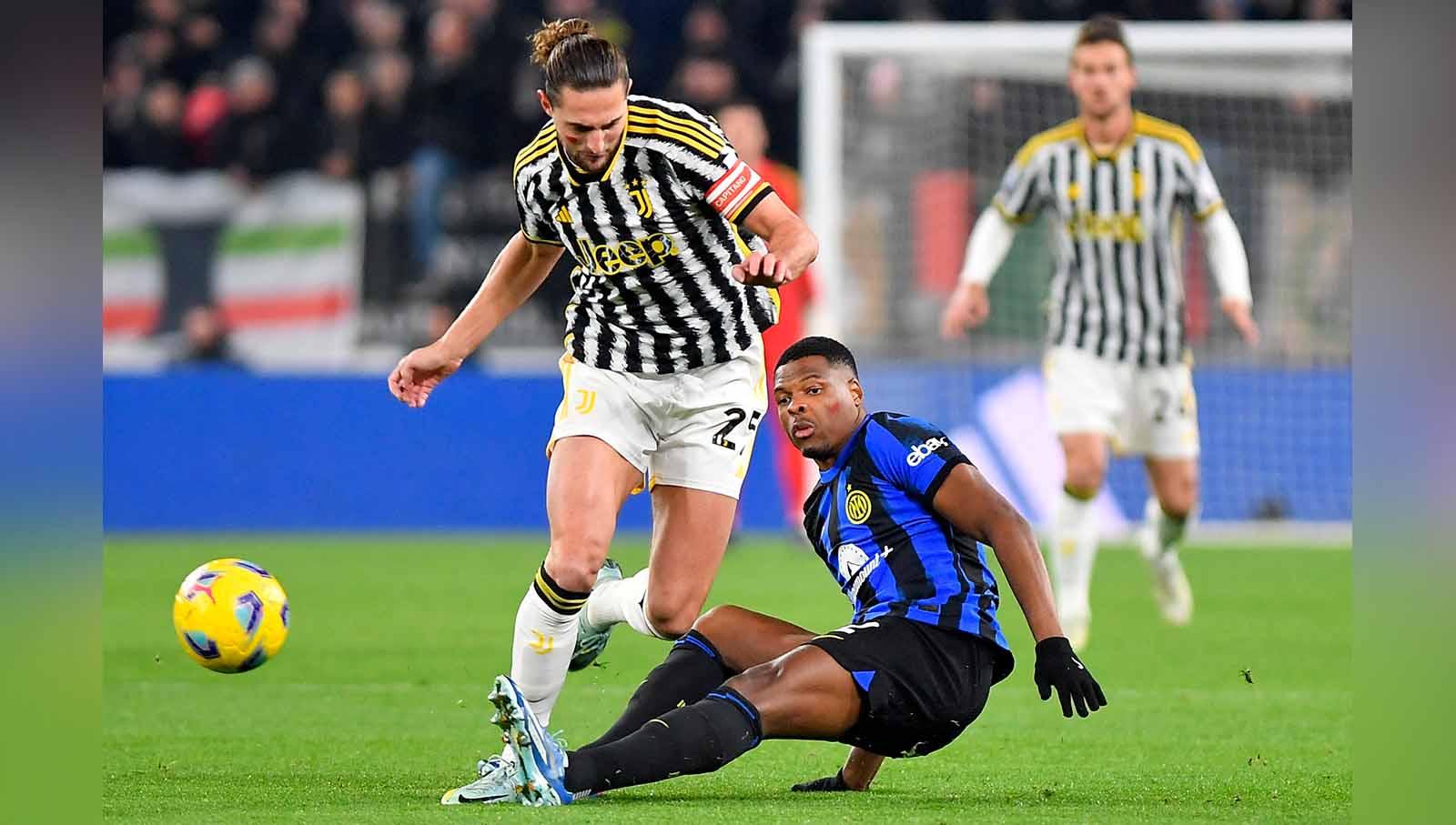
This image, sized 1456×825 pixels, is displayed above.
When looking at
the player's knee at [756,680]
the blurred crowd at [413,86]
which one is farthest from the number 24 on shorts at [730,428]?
the blurred crowd at [413,86]

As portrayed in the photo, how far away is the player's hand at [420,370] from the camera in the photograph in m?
5.21

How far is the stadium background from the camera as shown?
13.1m

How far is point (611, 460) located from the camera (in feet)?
16.8

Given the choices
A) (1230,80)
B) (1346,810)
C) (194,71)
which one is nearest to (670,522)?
(1346,810)

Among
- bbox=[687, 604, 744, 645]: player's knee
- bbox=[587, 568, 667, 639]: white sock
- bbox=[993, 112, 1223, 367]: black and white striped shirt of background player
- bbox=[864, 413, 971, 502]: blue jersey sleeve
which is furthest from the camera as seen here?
bbox=[993, 112, 1223, 367]: black and white striped shirt of background player

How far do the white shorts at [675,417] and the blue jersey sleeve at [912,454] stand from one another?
0.80 metres

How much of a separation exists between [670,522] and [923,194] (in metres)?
8.30

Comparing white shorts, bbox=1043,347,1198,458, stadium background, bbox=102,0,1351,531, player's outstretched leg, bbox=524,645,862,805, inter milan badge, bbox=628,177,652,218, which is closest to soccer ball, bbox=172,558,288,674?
player's outstretched leg, bbox=524,645,862,805

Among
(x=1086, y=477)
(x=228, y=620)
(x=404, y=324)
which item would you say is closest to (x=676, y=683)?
(x=228, y=620)

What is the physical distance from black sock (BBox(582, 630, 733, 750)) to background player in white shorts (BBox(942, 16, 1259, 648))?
367 cm

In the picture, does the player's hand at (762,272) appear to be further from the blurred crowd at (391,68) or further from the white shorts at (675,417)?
the blurred crowd at (391,68)

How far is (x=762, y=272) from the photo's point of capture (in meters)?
4.32

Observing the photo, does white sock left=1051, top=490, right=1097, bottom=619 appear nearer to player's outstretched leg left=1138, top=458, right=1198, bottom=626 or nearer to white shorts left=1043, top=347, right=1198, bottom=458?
white shorts left=1043, top=347, right=1198, bottom=458

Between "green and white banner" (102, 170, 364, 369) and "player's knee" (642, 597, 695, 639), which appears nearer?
"player's knee" (642, 597, 695, 639)
